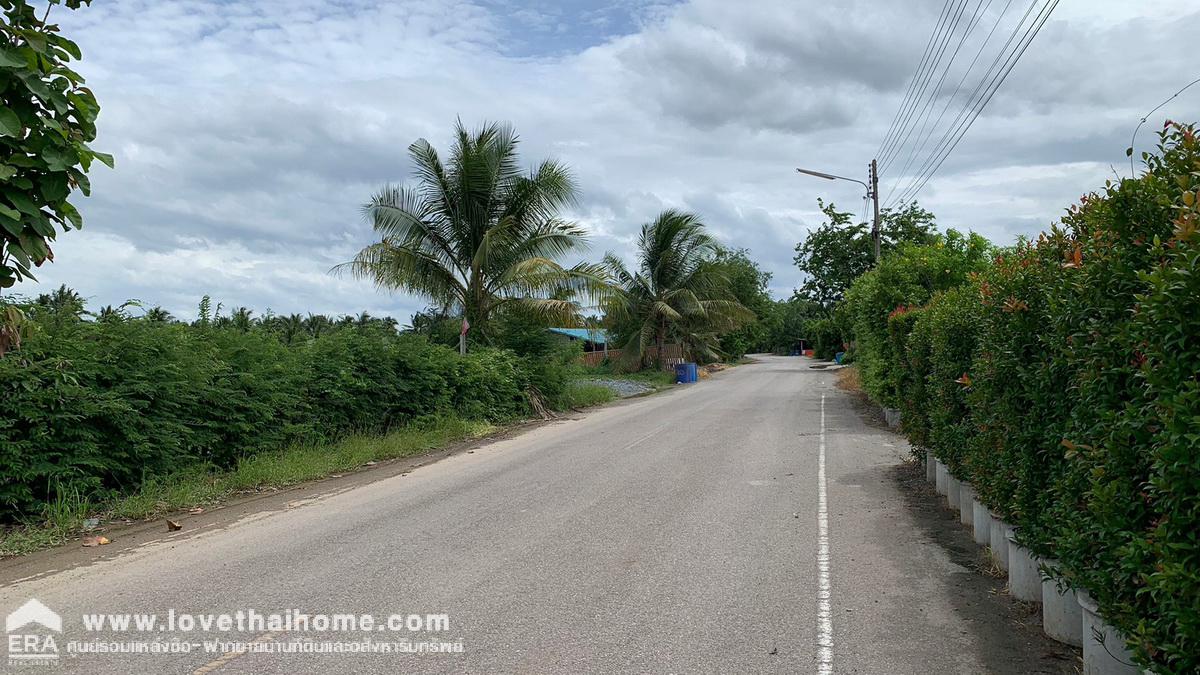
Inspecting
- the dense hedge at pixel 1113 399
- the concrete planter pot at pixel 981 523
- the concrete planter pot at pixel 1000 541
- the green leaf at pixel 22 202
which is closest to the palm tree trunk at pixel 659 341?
the concrete planter pot at pixel 981 523

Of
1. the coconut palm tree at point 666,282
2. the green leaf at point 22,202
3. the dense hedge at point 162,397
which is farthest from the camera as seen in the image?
the coconut palm tree at point 666,282

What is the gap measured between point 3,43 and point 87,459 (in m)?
6.47

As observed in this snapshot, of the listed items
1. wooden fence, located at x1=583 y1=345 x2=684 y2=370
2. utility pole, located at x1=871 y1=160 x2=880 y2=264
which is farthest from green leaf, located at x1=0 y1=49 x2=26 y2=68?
wooden fence, located at x1=583 y1=345 x2=684 y2=370

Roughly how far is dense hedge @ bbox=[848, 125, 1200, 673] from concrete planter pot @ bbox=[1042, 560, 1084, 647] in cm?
24

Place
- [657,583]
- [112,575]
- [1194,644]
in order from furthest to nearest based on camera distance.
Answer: [112,575]
[657,583]
[1194,644]

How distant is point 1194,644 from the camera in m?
2.95

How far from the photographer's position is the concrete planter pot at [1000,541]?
20.9 feet

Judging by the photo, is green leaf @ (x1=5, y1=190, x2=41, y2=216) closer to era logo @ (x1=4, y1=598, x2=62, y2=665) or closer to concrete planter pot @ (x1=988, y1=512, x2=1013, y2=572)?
era logo @ (x1=4, y1=598, x2=62, y2=665)

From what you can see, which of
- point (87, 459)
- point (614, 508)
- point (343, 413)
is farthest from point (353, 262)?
point (614, 508)

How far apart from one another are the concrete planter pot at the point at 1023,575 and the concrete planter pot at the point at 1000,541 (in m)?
0.37

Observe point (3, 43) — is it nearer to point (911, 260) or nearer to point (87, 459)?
point (87, 459)

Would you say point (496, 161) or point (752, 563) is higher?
point (496, 161)

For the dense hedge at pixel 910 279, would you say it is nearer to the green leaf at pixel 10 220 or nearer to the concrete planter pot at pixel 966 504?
the concrete planter pot at pixel 966 504

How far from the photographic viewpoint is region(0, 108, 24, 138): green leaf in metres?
3.17
